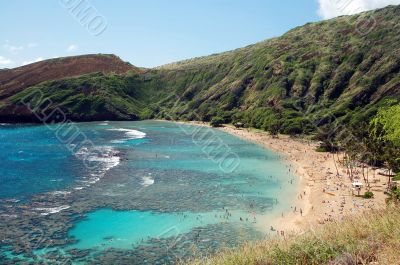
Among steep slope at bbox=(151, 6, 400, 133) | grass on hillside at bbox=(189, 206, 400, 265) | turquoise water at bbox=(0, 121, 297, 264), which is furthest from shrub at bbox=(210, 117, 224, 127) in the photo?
grass on hillside at bbox=(189, 206, 400, 265)

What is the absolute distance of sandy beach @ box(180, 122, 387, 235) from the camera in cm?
4134

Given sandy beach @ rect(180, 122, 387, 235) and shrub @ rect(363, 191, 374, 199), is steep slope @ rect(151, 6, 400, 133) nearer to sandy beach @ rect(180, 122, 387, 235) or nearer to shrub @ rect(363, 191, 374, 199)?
sandy beach @ rect(180, 122, 387, 235)

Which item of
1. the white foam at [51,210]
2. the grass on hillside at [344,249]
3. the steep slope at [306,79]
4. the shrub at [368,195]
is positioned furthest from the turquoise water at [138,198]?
the steep slope at [306,79]

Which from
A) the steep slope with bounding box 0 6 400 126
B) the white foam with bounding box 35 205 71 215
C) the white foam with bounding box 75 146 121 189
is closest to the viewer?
the white foam with bounding box 35 205 71 215

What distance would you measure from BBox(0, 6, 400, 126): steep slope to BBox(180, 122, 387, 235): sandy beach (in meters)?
29.0

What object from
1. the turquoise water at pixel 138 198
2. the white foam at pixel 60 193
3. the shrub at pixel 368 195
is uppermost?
the white foam at pixel 60 193

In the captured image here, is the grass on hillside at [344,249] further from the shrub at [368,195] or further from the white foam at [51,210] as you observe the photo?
the shrub at [368,195]

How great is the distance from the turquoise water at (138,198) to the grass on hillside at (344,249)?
1618 centimetres

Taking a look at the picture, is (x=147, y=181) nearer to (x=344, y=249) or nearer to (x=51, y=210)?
(x=51, y=210)

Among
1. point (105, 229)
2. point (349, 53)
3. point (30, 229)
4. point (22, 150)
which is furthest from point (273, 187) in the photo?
point (349, 53)

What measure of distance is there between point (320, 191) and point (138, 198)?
25.4 meters

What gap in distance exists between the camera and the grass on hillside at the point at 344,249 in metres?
8.90

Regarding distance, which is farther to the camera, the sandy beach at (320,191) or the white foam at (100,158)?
the white foam at (100,158)

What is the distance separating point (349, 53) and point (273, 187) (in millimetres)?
109690
